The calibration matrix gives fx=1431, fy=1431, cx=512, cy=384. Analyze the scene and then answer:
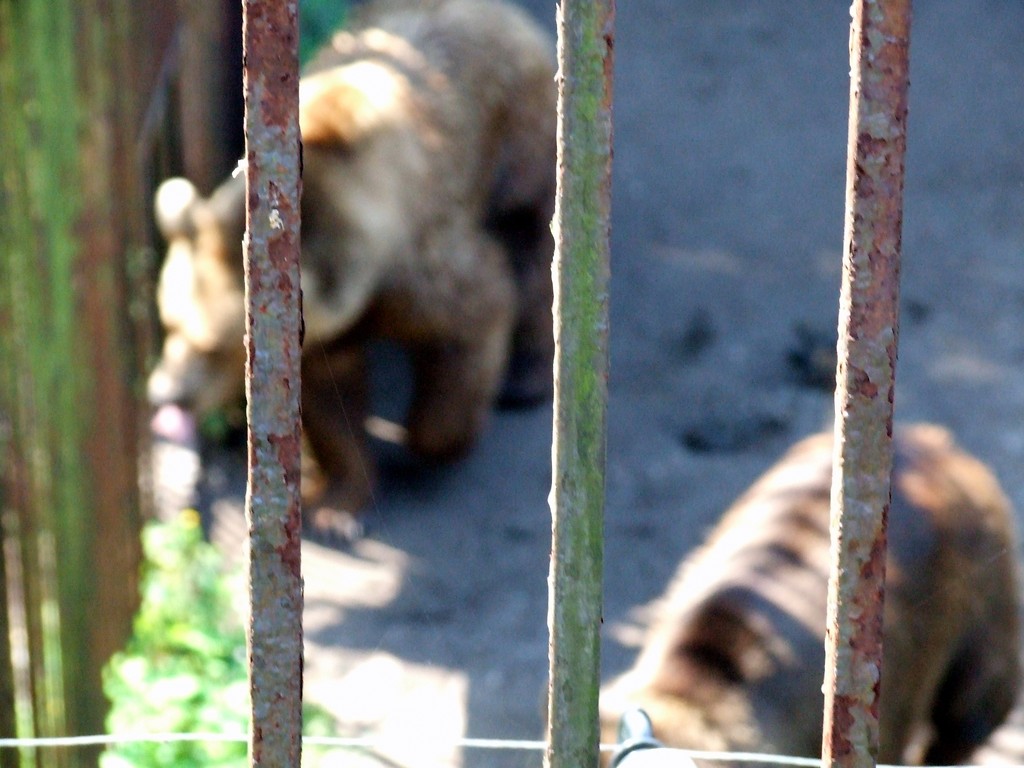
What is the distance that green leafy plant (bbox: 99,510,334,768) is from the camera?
276cm

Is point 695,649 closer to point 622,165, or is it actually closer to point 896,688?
point 896,688

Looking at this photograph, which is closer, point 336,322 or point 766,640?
point 766,640

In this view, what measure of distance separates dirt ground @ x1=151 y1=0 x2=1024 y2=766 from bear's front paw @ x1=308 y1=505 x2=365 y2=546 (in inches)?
2.1

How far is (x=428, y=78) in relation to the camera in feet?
17.4

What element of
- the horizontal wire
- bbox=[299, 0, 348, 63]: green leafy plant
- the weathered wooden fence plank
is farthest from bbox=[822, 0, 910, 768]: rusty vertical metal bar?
bbox=[299, 0, 348, 63]: green leafy plant

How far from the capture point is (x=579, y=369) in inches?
43.6

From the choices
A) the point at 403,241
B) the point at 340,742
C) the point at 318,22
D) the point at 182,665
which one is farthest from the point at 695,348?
the point at 340,742

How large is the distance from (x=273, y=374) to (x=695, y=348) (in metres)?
4.83

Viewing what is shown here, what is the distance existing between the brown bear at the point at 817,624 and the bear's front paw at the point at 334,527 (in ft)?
5.92

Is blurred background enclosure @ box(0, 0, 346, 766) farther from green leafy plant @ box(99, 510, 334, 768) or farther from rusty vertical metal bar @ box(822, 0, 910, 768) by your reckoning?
rusty vertical metal bar @ box(822, 0, 910, 768)

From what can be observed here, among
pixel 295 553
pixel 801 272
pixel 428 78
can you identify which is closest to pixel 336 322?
pixel 428 78

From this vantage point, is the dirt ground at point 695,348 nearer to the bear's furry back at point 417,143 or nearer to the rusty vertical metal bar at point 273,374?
the bear's furry back at point 417,143

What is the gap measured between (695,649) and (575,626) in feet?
5.79

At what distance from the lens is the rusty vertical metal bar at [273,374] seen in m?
1.05
